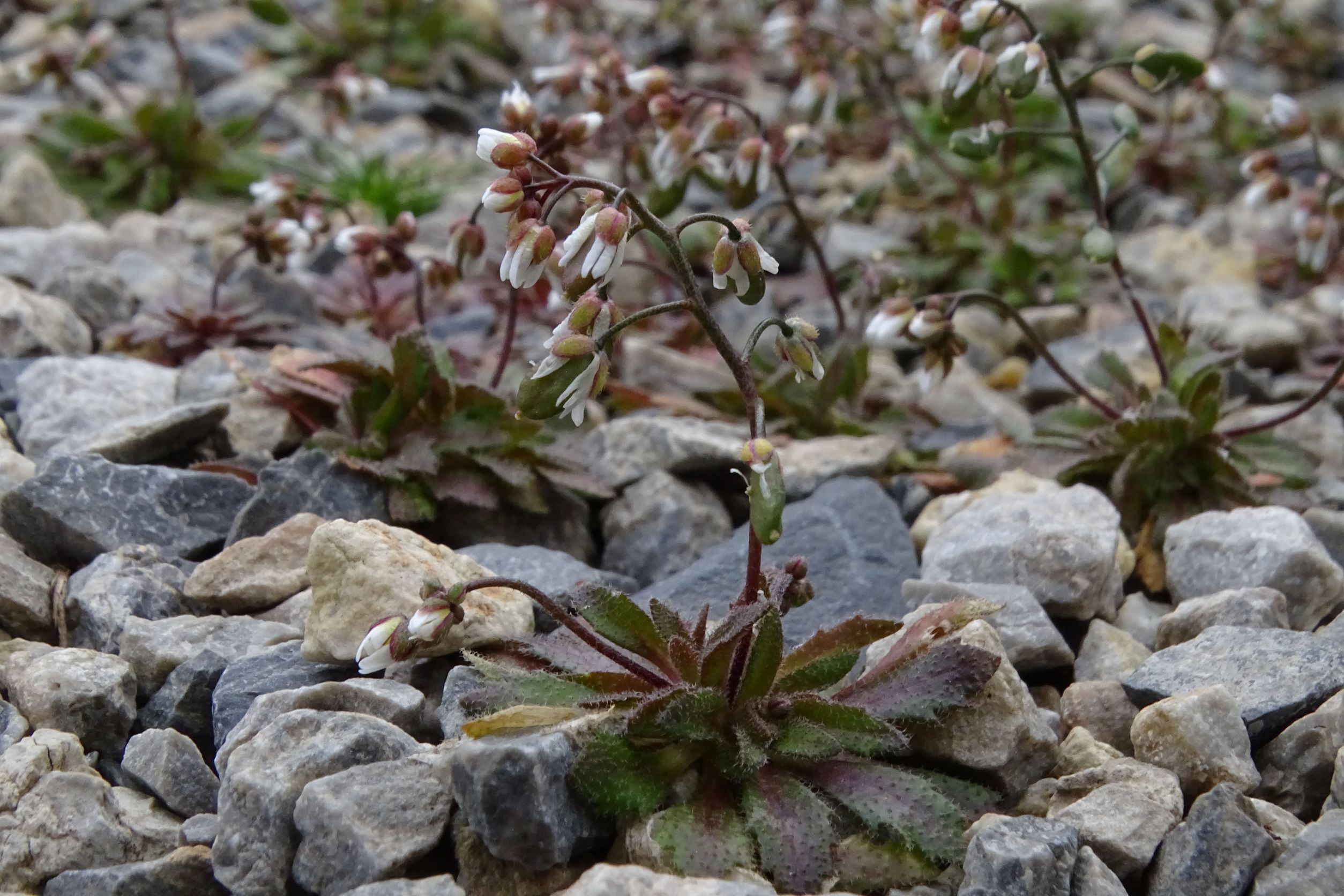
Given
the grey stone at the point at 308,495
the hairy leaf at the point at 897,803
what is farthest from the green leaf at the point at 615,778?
the grey stone at the point at 308,495

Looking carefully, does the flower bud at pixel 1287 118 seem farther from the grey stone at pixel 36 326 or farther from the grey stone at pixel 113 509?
the grey stone at pixel 36 326

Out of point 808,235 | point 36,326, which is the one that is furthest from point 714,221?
point 36,326

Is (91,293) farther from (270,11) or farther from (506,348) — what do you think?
(270,11)

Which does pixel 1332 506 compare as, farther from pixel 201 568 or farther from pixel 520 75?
pixel 520 75

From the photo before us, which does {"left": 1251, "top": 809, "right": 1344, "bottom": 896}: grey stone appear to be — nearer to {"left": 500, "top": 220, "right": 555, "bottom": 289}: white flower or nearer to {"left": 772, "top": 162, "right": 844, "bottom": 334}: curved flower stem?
{"left": 500, "top": 220, "right": 555, "bottom": 289}: white flower

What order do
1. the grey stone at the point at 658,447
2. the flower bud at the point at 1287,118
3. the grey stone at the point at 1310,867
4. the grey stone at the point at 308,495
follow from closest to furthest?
the grey stone at the point at 1310,867 < the grey stone at the point at 308,495 < the grey stone at the point at 658,447 < the flower bud at the point at 1287,118

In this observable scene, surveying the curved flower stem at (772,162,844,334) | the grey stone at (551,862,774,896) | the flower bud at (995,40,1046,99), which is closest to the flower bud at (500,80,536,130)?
the curved flower stem at (772,162,844,334)

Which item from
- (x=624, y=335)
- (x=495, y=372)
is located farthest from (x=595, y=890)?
(x=624, y=335)
